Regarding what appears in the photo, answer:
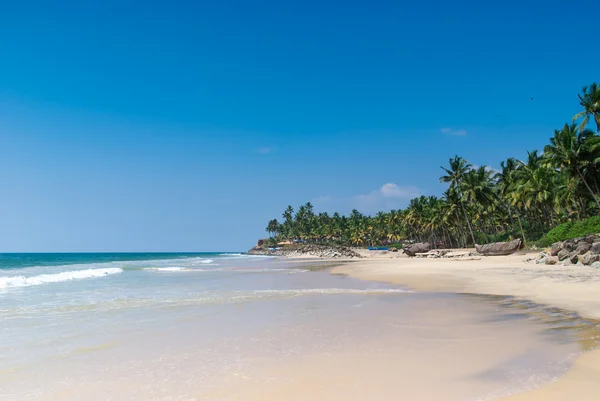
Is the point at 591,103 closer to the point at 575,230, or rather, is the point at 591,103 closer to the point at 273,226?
the point at 575,230

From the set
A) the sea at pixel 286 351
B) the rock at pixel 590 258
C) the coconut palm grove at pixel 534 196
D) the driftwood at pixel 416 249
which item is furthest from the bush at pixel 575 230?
the sea at pixel 286 351

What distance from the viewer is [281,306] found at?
12.9 metres

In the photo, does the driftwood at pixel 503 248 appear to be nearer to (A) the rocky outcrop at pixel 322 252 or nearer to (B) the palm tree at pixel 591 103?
(B) the palm tree at pixel 591 103

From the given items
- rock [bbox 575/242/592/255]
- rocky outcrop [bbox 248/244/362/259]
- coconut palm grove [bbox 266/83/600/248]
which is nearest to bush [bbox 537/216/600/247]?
coconut palm grove [bbox 266/83/600/248]

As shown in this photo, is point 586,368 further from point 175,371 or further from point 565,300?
point 565,300

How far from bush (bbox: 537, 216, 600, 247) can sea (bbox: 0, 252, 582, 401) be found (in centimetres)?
2843

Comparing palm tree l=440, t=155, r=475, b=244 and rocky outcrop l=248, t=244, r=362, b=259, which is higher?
palm tree l=440, t=155, r=475, b=244

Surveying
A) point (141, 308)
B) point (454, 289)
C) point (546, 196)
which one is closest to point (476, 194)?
point (546, 196)

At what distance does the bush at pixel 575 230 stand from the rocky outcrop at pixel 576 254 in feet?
30.1

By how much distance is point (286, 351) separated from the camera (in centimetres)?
719

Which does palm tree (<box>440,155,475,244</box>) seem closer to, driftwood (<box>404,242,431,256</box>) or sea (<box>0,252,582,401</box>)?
driftwood (<box>404,242,431,256</box>)

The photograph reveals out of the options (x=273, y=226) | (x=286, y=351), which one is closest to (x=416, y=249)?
(x=286, y=351)

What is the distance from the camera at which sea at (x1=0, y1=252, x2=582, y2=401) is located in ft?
17.2

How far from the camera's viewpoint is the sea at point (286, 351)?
17.2 ft
